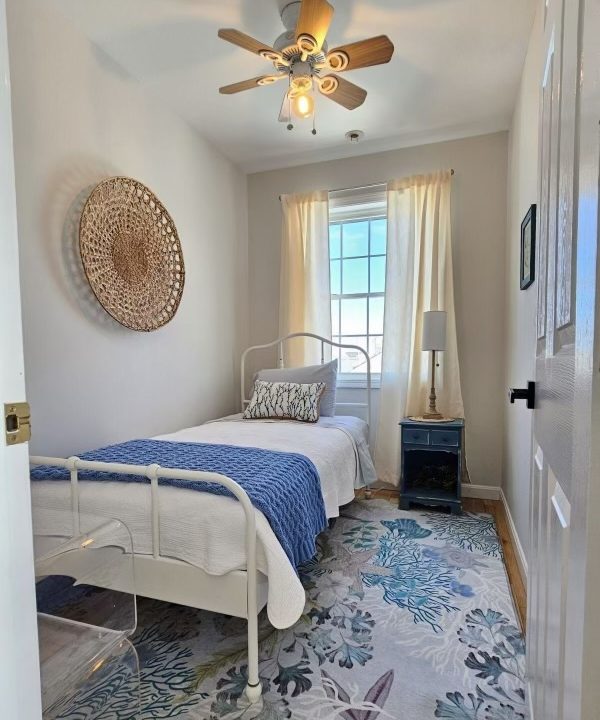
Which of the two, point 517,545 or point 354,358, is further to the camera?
point 354,358

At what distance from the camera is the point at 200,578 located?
4.65 ft

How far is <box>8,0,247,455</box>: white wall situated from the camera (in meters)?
1.92

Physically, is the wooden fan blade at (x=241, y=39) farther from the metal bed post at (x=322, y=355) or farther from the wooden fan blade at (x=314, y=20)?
the metal bed post at (x=322, y=355)

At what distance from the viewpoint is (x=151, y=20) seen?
206cm

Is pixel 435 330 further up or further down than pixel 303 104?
further down

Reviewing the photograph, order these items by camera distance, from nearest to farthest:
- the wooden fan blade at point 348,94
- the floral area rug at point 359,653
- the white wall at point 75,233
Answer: the floral area rug at point 359,653, the white wall at point 75,233, the wooden fan blade at point 348,94

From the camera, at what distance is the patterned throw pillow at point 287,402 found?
2.86 m

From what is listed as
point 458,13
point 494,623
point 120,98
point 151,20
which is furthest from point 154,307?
point 494,623

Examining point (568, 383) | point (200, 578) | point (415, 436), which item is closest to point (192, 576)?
point (200, 578)

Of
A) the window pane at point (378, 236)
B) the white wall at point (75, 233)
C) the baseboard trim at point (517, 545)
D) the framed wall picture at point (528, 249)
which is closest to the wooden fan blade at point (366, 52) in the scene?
the framed wall picture at point (528, 249)

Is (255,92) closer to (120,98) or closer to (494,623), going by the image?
(120,98)

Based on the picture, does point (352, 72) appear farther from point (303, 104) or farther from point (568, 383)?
point (568, 383)

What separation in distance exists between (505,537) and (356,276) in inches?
86.3

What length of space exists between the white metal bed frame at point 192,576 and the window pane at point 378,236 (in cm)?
260
